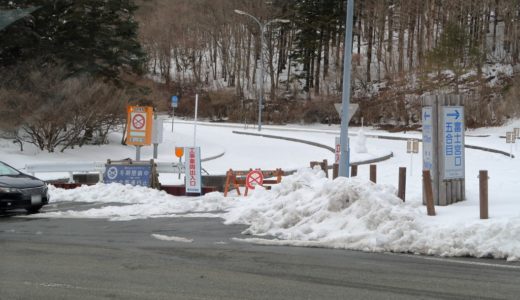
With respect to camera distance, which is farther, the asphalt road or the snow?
the snow

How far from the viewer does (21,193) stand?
1300 cm

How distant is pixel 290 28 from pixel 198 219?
60.4 m

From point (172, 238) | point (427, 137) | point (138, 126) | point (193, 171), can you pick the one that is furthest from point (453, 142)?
point (138, 126)

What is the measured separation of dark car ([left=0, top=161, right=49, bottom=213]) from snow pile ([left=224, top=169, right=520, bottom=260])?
14.9ft

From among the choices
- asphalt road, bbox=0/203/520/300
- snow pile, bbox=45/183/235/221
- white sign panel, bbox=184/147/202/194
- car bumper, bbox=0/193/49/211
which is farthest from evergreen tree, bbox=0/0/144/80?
asphalt road, bbox=0/203/520/300

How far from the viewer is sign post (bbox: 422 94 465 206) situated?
11.3 metres

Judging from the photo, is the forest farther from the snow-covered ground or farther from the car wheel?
the car wheel

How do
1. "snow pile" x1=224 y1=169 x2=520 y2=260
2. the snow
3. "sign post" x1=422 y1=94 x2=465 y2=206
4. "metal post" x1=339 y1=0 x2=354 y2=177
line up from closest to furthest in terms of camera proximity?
"snow pile" x1=224 y1=169 x2=520 y2=260, the snow, "sign post" x1=422 y1=94 x2=465 y2=206, "metal post" x1=339 y1=0 x2=354 y2=177

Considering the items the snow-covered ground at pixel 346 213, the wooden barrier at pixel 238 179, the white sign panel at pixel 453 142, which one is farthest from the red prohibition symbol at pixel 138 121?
the white sign panel at pixel 453 142

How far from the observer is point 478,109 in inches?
A: 1837

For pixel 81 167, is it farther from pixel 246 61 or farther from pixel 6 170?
pixel 246 61

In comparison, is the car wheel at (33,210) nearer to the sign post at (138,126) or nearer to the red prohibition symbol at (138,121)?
the sign post at (138,126)

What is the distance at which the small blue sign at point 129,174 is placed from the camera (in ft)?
57.0

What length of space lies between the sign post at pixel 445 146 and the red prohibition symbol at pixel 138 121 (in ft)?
34.0
